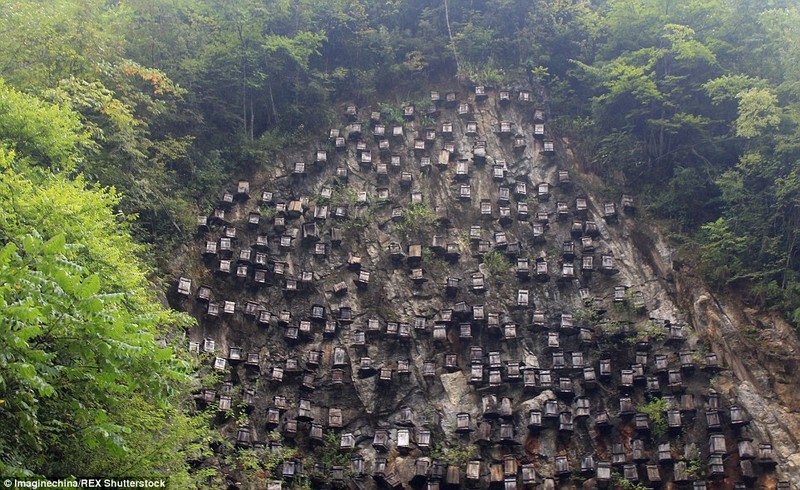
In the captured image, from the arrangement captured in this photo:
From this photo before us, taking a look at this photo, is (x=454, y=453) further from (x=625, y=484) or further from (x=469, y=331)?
(x=625, y=484)

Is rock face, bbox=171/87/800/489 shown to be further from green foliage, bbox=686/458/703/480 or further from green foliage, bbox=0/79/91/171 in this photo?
green foliage, bbox=0/79/91/171

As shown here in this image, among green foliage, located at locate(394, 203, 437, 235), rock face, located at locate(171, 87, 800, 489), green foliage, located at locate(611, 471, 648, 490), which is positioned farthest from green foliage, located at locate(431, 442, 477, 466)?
green foliage, located at locate(394, 203, 437, 235)

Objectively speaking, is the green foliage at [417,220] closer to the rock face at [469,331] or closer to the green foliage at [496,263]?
the rock face at [469,331]

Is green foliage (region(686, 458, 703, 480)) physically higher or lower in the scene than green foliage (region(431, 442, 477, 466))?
lower

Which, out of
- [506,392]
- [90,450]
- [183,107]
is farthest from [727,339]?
[183,107]

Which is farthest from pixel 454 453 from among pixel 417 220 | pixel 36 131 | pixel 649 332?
pixel 36 131
